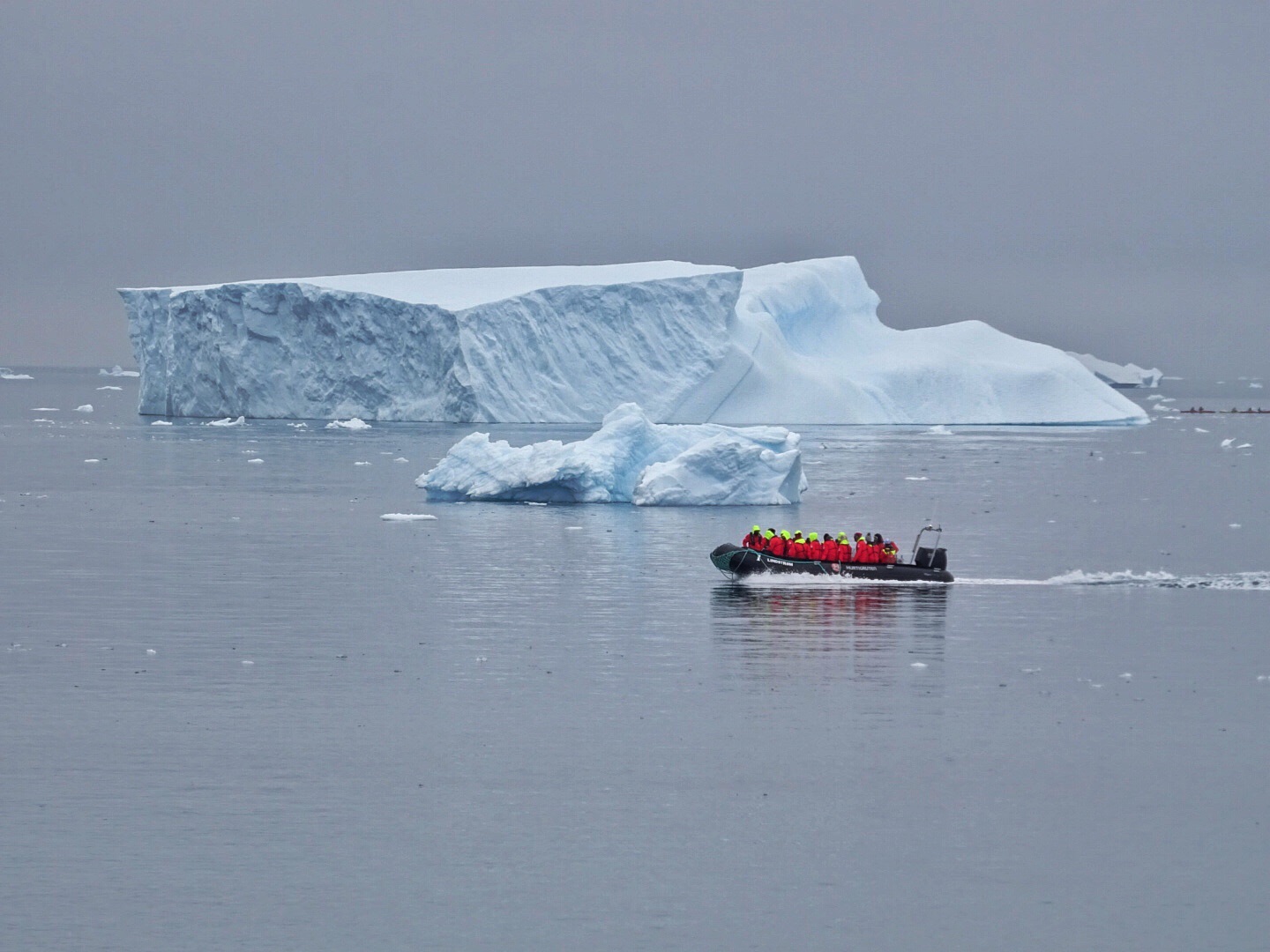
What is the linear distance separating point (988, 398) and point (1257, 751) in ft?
149

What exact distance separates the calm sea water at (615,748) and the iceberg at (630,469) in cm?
433

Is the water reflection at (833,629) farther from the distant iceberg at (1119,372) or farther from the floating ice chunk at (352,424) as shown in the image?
the distant iceberg at (1119,372)

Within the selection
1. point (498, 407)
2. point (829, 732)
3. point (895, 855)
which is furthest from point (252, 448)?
point (895, 855)

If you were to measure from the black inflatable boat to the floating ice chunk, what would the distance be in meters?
28.0

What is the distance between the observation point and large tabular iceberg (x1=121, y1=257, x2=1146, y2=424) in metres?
45.0

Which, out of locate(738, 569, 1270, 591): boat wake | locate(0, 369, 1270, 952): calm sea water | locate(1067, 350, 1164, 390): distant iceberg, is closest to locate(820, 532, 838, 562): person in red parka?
locate(738, 569, 1270, 591): boat wake

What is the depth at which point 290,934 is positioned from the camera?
24.8 feet

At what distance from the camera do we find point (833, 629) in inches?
613

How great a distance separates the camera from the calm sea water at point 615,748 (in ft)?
25.9

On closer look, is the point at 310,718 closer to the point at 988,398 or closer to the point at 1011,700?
the point at 1011,700

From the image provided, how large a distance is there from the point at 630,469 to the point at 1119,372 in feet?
218

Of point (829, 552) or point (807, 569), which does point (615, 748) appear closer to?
point (807, 569)

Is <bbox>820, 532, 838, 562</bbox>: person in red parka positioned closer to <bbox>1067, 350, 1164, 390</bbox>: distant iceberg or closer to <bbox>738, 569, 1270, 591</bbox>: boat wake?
<bbox>738, 569, 1270, 591</bbox>: boat wake

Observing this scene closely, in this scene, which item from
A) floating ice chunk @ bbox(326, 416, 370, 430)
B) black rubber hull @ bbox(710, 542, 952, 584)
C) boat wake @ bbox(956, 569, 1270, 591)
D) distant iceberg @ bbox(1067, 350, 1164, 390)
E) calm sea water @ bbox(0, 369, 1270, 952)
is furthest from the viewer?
Result: distant iceberg @ bbox(1067, 350, 1164, 390)
